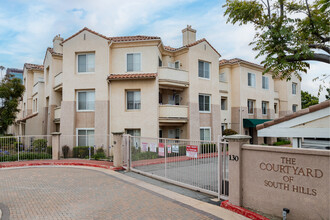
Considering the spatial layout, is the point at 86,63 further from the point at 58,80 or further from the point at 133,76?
the point at 133,76

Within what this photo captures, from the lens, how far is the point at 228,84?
25.1 metres

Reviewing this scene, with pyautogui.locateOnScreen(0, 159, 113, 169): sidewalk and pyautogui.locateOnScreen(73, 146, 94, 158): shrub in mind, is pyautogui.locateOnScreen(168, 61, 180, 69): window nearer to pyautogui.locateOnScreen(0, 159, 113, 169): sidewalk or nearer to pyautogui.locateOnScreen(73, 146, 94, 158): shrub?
pyautogui.locateOnScreen(73, 146, 94, 158): shrub

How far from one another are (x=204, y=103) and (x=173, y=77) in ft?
13.9

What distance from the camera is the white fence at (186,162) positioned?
7.55 metres

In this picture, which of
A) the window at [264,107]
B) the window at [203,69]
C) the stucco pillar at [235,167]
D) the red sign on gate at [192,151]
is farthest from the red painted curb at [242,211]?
the window at [264,107]

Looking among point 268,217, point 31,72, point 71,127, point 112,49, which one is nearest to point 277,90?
point 112,49

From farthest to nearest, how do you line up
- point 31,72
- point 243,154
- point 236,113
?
point 31,72, point 236,113, point 243,154

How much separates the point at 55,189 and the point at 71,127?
1009 centimetres

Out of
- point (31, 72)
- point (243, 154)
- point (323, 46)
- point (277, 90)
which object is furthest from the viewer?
point (277, 90)

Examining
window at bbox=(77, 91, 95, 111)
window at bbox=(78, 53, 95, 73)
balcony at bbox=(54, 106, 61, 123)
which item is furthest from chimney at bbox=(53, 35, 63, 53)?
window at bbox=(77, 91, 95, 111)

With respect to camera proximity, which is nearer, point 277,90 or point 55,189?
point 55,189

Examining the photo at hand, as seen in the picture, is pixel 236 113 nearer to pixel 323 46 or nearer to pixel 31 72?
pixel 323 46

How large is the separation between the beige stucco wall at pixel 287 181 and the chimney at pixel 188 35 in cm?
1709

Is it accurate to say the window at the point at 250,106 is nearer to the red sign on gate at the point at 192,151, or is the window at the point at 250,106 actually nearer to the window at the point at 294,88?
the window at the point at 294,88
